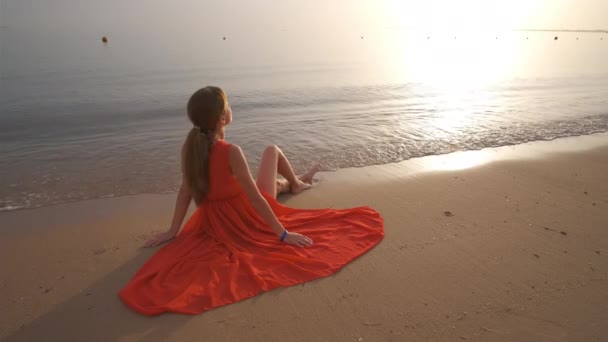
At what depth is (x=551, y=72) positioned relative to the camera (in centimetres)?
1867

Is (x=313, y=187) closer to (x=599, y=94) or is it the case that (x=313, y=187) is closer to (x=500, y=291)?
(x=500, y=291)

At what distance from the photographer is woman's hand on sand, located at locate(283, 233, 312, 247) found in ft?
11.8

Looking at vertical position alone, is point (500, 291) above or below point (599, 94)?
below

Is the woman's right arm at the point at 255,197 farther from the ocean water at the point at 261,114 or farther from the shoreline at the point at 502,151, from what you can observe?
the ocean water at the point at 261,114

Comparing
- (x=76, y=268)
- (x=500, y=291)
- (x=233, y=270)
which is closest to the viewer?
(x=500, y=291)

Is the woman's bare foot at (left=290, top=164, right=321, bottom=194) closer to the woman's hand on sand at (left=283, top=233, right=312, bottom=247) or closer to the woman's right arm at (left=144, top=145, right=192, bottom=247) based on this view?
the woman's hand on sand at (left=283, top=233, right=312, bottom=247)

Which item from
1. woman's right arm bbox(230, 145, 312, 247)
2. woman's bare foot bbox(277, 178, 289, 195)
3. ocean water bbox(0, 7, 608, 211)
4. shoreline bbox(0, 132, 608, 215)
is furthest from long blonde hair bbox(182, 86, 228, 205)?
ocean water bbox(0, 7, 608, 211)

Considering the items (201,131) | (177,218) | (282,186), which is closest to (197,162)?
(201,131)

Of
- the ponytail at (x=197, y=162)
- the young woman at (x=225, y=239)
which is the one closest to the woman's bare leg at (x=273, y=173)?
the young woman at (x=225, y=239)

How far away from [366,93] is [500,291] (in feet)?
37.7

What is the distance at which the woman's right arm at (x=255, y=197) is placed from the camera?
343 cm

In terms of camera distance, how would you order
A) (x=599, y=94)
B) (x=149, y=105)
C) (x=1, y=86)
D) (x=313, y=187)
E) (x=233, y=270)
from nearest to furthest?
(x=233, y=270), (x=313, y=187), (x=149, y=105), (x=599, y=94), (x=1, y=86)

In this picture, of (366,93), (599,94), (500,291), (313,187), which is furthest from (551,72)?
(500,291)

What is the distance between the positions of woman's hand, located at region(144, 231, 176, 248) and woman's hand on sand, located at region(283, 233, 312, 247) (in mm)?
1246
